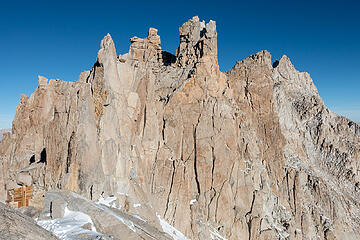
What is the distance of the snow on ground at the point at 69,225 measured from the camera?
13124mm

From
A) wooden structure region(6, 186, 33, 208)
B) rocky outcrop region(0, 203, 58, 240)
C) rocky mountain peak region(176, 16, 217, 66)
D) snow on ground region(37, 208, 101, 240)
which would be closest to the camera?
rocky outcrop region(0, 203, 58, 240)

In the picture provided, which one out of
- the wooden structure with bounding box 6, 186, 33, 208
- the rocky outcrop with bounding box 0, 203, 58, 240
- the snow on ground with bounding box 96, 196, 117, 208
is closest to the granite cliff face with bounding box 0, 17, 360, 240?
the snow on ground with bounding box 96, 196, 117, 208

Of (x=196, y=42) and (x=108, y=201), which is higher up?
(x=196, y=42)

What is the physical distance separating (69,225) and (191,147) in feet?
93.6

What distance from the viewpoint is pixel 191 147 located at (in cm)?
4181

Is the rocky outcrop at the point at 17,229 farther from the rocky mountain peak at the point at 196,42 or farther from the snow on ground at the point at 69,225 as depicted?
the rocky mountain peak at the point at 196,42

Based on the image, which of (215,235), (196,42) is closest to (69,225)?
(215,235)

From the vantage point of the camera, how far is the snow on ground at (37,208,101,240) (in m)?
13.1

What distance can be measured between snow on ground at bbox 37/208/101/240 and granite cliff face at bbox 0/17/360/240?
2.93 metres

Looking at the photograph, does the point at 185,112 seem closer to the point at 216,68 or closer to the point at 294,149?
the point at 216,68

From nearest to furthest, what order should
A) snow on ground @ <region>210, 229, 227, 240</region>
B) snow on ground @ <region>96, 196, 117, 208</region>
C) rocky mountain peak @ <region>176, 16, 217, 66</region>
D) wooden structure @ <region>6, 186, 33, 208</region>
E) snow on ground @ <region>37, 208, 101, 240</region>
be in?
snow on ground @ <region>37, 208, 101, 240</region>, wooden structure @ <region>6, 186, 33, 208</region>, snow on ground @ <region>96, 196, 117, 208</region>, snow on ground @ <region>210, 229, 227, 240</region>, rocky mountain peak @ <region>176, 16, 217, 66</region>

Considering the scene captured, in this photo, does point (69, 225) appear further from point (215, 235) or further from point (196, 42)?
point (196, 42)

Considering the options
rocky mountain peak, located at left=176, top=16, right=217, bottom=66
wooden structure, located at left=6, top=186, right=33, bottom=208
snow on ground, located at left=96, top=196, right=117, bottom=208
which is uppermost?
rocky mountain peak, located at left=176, top=16, right=217, bottom=66

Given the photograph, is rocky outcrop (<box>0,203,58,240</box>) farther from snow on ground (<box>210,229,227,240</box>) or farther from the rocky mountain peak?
the rocky mountain peak
